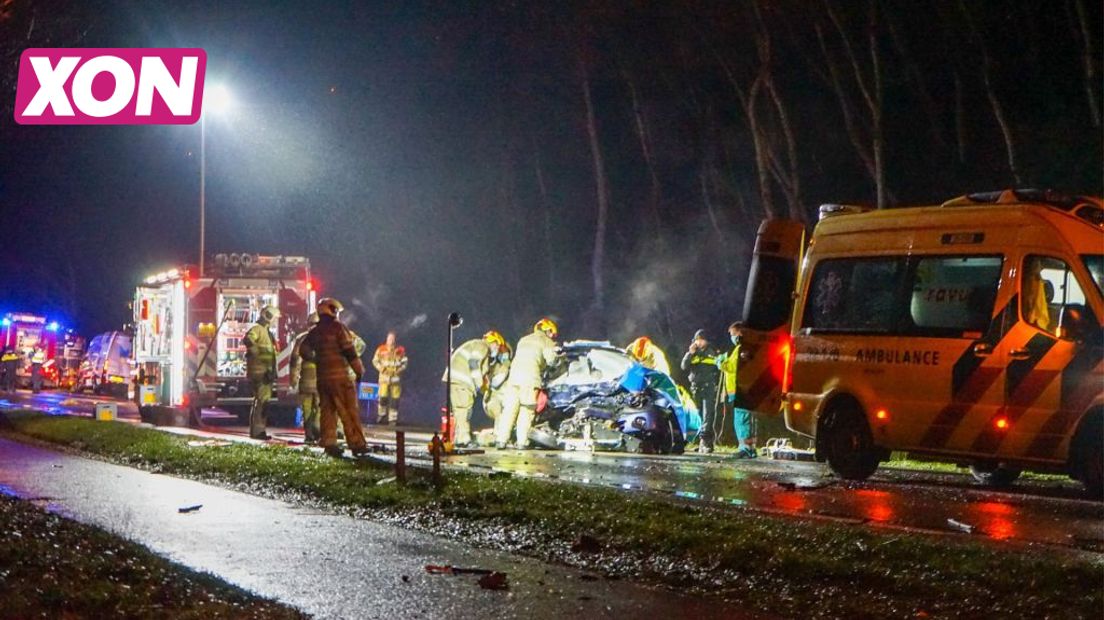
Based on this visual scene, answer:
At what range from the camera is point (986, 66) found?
77.0 feet

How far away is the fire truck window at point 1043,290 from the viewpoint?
1109 cm

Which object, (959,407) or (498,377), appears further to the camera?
(498,377)

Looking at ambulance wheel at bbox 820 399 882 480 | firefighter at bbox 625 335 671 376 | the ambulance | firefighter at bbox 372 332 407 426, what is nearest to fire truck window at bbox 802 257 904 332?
the ambulance

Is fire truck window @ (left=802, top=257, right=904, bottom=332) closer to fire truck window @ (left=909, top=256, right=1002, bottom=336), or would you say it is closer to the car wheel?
fire truck window @ (left=909, top=256, right=1002, bottom=336)

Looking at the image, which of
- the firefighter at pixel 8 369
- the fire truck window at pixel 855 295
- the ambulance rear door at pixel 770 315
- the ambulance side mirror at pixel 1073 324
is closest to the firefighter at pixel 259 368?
the ambulance rear door at pixel 770 315

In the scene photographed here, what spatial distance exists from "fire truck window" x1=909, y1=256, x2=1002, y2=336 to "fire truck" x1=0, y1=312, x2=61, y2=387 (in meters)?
39.8

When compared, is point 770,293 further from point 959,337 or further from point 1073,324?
point 1073,324

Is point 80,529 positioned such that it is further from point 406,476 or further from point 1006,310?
point 1006,310

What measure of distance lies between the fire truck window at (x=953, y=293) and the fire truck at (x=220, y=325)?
1362 centimetres

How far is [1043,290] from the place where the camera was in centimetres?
1120

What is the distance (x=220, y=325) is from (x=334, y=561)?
15.5 m

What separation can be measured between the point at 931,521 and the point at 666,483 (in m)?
3.11

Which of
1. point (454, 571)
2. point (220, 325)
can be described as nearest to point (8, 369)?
point (220, 325)

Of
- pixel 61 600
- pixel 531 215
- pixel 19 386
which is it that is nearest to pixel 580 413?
pixel 61 600
